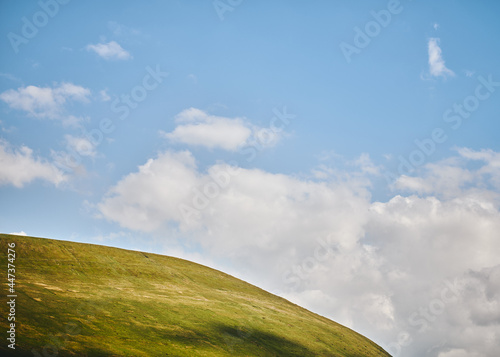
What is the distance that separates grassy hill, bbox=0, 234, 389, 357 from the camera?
45406 mm

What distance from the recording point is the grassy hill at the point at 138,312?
4541 cm

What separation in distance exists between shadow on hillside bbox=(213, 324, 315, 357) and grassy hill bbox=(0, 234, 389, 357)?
0.84 ft

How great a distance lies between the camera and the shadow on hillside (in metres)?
61.0

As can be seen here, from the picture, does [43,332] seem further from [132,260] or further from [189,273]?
[189,273]

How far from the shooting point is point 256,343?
66438 millimetres

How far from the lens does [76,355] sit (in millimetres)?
39281

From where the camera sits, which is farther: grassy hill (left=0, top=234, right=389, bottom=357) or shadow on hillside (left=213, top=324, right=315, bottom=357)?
shadow on hillside (left=213, top=324, right=315, bottom=357)

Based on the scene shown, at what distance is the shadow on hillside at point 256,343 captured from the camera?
61.0 metres

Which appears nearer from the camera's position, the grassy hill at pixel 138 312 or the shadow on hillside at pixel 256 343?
the grassy hill at pixel 138 312

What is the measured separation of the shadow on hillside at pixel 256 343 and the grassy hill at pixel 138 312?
255 mm

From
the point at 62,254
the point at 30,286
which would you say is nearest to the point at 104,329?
the point at 30,286

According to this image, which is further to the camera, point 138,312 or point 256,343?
point 256,343

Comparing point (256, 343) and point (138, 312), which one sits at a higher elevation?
point (138, 312)

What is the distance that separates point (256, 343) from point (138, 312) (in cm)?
2386
